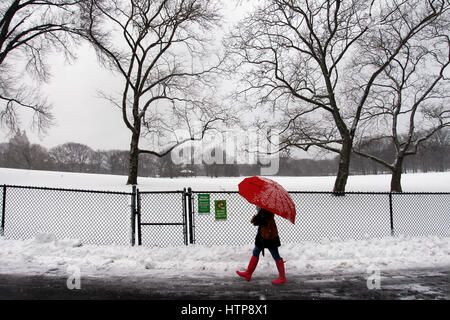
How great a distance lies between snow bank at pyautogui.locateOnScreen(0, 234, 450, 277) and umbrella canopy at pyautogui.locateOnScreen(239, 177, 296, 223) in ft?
5.48

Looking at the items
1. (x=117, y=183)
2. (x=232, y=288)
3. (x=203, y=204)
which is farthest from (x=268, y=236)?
(x=117, y=183)

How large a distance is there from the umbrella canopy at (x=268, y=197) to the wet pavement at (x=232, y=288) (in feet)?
4.34

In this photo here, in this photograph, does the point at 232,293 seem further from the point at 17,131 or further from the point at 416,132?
the point at 416,132

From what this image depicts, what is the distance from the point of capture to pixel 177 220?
930 centimetres

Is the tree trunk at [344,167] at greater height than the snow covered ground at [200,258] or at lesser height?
greater

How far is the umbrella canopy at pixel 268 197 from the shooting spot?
3.88 metres

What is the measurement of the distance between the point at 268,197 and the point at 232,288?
1.66m

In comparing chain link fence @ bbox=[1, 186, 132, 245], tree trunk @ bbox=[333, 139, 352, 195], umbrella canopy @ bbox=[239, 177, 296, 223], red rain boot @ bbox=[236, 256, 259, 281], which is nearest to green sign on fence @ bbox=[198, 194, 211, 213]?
chain link fence @ bbox=[1, 186, 132, 245]

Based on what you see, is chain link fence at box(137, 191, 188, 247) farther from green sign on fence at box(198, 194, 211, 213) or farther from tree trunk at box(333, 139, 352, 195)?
tree trunk at box(333, 139, 352, 195)

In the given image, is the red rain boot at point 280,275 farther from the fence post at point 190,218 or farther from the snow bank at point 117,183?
the snow bank at point 117,183

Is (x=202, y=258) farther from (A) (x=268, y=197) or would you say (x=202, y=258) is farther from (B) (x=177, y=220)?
(B) (x=177, y=220)

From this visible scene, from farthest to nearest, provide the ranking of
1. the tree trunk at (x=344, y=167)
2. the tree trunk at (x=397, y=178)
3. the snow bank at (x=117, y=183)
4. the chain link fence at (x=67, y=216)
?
1. the tree trunk at (x=397, y=178)
2. the tree trunk at (x=344, y=167)
3. the snow bank at (x=117, y=183)
4. the chain link fence at (x=67, y=216)

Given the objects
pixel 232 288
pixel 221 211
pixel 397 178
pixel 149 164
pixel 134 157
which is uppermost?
pixel 149 164

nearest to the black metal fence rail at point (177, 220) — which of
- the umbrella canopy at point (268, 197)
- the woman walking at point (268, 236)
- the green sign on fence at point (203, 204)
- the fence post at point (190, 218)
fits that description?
the fence post at point (190, 218)
